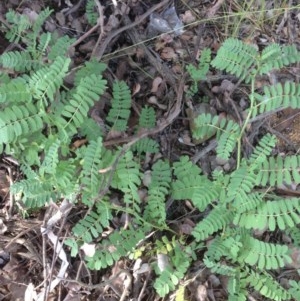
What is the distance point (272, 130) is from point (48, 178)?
110 centimetres

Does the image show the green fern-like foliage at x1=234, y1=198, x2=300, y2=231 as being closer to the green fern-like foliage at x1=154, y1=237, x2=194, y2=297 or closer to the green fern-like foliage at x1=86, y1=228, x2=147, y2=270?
the green fern-like foliage at x1=154, y1=237, x2=194, y2=297

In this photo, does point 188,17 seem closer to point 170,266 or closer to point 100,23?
point 100,23

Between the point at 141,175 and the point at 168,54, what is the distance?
2.21 ft

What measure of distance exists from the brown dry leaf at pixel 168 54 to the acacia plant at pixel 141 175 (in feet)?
1.11

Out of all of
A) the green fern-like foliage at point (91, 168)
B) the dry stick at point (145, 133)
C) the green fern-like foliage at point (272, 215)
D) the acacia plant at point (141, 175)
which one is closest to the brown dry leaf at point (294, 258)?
the acacia plant at point (141, 175)

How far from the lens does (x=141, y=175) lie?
2.21m

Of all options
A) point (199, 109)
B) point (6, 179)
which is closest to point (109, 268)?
point (6, 179)

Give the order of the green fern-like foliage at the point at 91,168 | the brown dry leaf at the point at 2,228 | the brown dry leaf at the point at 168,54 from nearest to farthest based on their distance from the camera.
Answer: the green fern-like foliage at the point at 91,168, the brown dry leaf at the point at 2,228, the brown dry leaf at the point at 168,54

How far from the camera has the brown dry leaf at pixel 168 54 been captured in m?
2.53

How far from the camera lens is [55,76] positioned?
1.92 meters

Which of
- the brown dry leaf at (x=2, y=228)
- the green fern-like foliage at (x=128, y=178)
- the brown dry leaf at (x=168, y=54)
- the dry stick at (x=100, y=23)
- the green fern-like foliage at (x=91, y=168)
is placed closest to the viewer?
the green fern-like foliage at (x=91, y=168)

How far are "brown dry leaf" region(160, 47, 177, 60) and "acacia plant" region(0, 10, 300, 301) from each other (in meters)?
0.34

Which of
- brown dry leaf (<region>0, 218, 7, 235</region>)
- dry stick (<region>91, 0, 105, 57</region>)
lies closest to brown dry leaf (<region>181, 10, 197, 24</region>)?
dry stick (<region>91, 0, 105, 57</region>)

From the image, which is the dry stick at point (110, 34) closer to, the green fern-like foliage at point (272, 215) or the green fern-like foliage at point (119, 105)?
the green fern-like foliage at point (119, 105)
